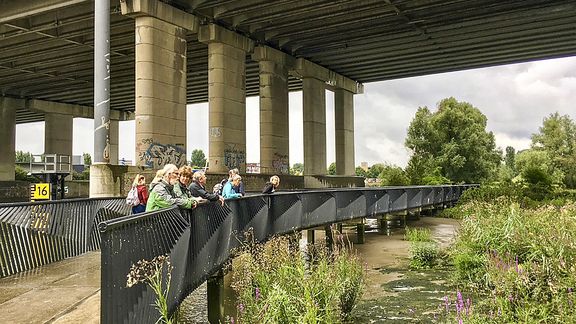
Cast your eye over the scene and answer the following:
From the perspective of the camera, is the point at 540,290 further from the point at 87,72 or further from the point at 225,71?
the point at 87,72

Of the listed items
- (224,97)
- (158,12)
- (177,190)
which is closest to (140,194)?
(177,190)

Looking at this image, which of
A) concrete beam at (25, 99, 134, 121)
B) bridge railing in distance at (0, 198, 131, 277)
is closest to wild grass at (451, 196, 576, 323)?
bridge railing in distance at (0, 198, 131, 277)

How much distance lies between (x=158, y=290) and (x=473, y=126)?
5975cm

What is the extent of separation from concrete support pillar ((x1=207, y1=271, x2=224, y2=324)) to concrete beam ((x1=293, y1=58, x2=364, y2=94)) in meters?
28.0

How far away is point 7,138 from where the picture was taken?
163 feet

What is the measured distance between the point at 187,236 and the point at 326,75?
109 ft

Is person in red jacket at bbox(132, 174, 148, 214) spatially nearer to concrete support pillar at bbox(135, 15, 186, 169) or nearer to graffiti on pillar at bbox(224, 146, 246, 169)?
concrete support pillar at bbox(135, 15, 186, 169)

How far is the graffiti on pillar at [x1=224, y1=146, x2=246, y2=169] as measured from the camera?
1037 inches

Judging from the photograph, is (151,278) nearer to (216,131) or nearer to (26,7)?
(216,131)

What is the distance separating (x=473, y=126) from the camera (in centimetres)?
5906

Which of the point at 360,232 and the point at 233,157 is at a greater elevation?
the point at 233,157

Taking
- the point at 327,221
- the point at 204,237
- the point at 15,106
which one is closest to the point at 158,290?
the point at 204,237

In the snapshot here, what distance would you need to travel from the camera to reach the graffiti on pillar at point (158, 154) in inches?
844

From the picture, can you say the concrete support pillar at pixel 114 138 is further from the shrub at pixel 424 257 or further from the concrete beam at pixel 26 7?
the shrub at pixel 424 257
